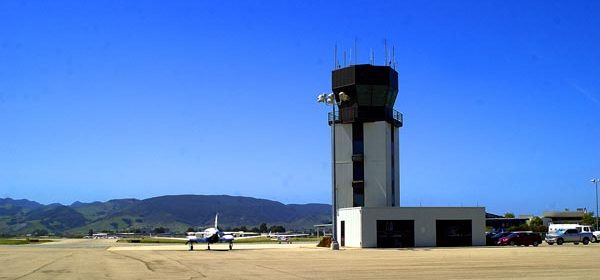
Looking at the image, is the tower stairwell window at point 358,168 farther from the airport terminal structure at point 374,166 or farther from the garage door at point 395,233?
the garage door at point 395,233

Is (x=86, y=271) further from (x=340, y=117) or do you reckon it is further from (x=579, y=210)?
(x=579, y=210)

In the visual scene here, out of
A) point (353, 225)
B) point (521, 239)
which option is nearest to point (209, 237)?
point (353, 225)

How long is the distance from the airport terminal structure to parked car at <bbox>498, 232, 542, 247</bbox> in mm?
3054

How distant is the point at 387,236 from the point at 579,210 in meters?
127

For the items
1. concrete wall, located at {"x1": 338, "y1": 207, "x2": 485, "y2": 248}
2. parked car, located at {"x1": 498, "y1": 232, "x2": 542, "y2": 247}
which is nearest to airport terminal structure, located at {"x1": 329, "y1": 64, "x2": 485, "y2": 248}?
concrete wall, located at {"x1": 338, "y1": 207, "x2": 485, "y2": 248}

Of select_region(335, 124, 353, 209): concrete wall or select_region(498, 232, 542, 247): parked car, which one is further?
select_region(335, 124, 353, 209): concrete wall

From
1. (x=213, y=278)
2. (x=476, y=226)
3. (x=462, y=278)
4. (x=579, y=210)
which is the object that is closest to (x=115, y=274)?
(x=213, y=278)

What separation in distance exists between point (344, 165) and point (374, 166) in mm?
3055

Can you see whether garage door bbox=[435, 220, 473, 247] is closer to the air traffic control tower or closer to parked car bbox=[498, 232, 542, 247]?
parked car bbox=[498, 232, 542, 247]

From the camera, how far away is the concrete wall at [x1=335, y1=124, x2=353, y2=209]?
65.7m

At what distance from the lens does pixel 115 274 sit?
2636 cm

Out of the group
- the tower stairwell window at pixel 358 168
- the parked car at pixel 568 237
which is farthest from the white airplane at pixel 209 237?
the parked car at pixel 568 237

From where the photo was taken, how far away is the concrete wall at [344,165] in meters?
65.7

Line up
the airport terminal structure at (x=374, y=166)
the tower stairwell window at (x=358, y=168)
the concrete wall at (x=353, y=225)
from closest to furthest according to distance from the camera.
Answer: the concrete wall at (x=353, y=225)
the airport terminal structure at (x=374, y=166)
the tower stairwell window at (x=358, y=168)
